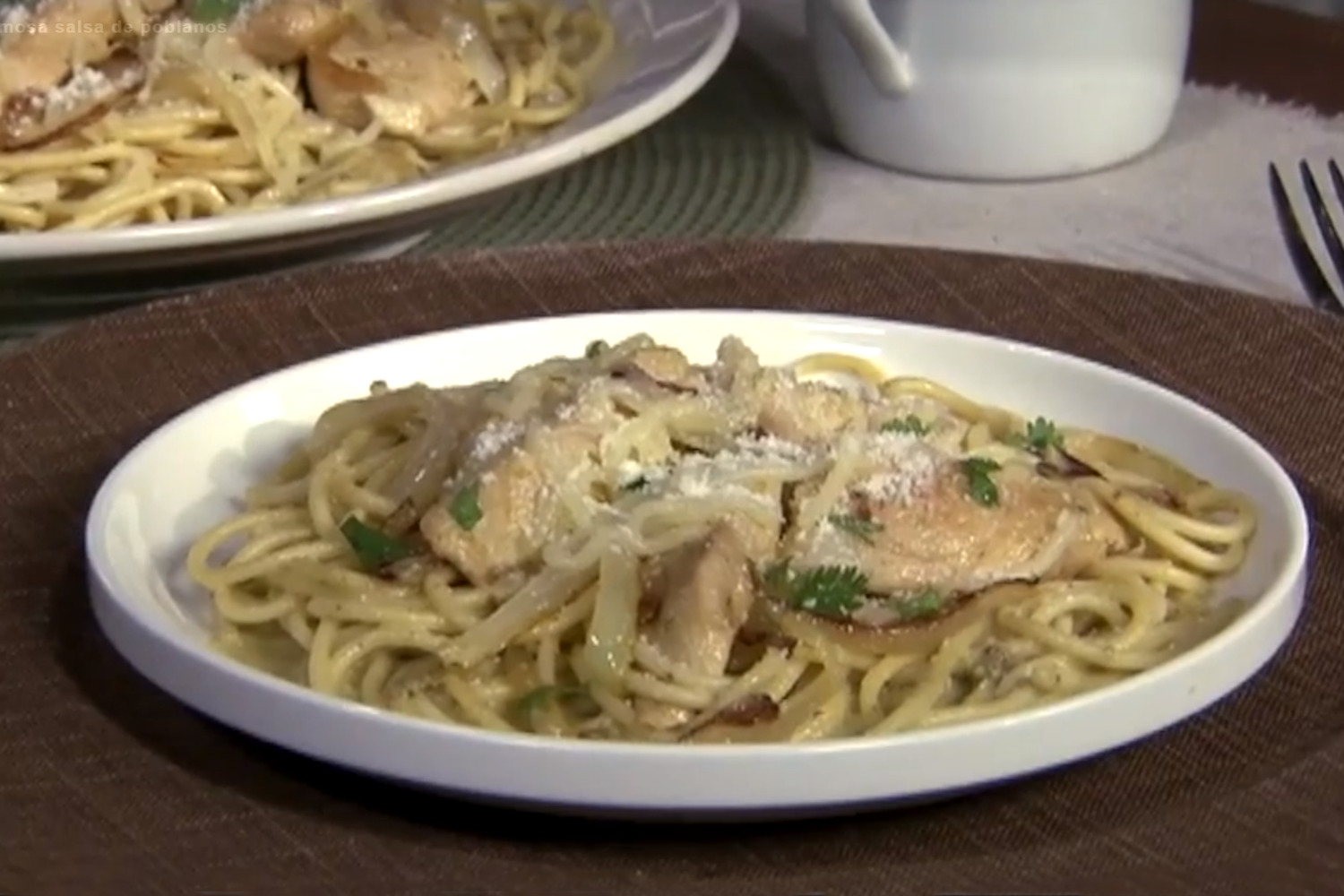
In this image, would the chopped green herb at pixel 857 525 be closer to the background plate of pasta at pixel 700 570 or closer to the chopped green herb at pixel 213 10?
the background plate of pasta at pixel 700 570

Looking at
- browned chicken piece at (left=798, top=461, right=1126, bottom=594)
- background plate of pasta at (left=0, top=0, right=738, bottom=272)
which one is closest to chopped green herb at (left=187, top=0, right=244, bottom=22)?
background plate of pasta at (left=0, top=0, right=738, bottom=272)

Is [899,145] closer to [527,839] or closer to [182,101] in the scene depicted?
[182,101]

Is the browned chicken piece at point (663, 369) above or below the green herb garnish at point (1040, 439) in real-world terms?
above

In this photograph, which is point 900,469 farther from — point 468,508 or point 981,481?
point 468,508

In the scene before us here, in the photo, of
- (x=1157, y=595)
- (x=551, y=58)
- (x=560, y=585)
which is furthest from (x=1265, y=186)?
(x=560, y=585)

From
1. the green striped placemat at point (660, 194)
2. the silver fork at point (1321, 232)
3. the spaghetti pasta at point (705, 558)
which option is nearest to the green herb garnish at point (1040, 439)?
the spaghetti pasta at point (705, 558)

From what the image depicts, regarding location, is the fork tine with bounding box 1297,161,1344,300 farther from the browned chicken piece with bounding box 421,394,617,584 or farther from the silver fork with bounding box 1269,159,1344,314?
the browned chicken piece with bounding box 421,394,617,584
